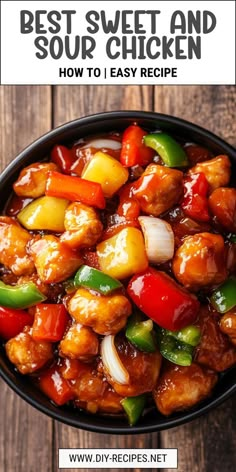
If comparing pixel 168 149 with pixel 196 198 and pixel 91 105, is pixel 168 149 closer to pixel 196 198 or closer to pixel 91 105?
pixel 196 198

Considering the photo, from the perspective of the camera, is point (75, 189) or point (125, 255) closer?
point (125, 255)

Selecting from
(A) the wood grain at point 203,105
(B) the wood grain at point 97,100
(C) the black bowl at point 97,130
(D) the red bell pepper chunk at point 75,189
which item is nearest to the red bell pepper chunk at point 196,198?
(C) the black bowl at point 97,130

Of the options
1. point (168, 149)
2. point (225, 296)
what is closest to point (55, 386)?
point (225, 296)

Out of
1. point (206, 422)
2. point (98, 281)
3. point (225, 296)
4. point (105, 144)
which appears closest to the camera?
point (98, 281)

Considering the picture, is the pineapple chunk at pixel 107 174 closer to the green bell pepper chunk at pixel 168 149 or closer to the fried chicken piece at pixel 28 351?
the green bell pepper chunk at pixel 168 149

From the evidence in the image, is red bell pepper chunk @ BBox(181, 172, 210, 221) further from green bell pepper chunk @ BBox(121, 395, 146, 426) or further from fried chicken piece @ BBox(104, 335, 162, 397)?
green bell pepper chunk @ BBox(121, 395, 146, 426)

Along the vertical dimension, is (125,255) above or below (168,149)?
below

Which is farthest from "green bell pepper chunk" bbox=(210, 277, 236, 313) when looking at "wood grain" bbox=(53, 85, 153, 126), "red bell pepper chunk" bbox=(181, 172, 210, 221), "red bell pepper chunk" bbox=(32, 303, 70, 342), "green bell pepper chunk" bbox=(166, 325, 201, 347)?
"wood grain" bbox=(53, 85, 153, 126)
